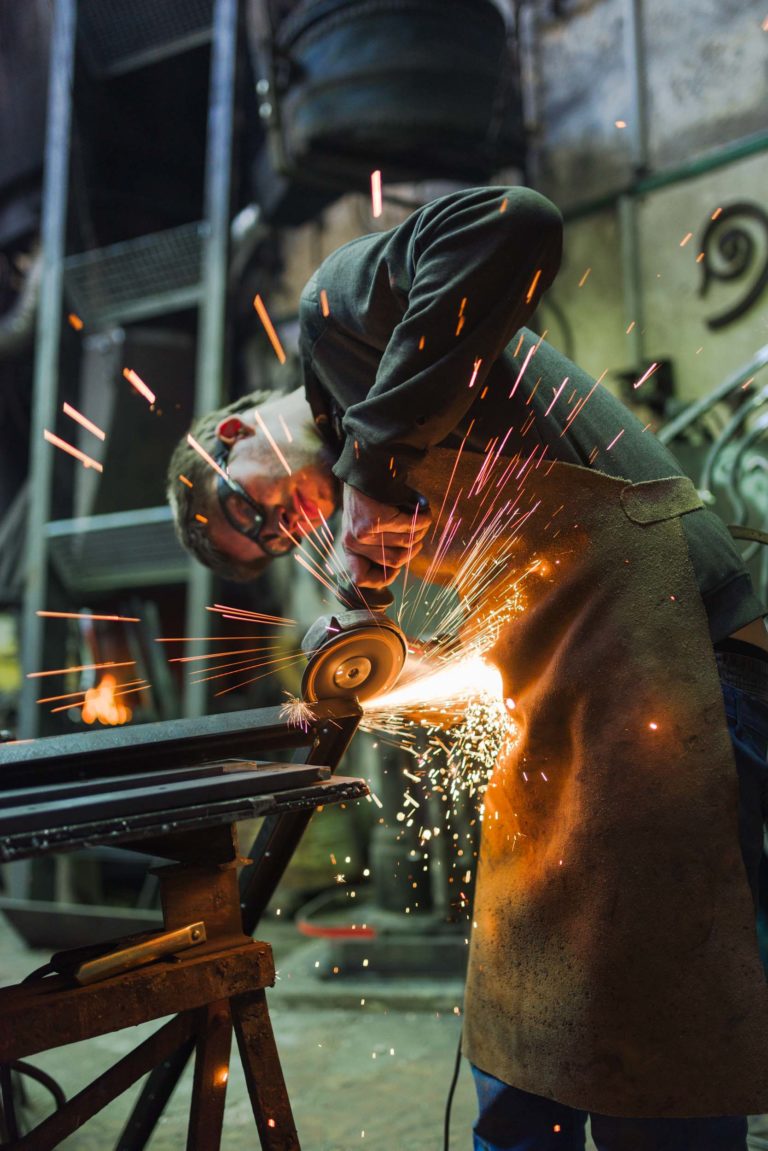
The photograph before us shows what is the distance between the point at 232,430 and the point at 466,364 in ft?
3.02

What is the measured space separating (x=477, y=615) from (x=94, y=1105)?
921 millimetres

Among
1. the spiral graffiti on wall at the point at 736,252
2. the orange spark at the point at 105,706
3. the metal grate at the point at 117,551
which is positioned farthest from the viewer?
the orange spark at the point at 105,706

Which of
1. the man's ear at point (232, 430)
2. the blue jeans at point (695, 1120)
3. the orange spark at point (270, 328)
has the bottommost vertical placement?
the blue jeans at point (695, 1120)

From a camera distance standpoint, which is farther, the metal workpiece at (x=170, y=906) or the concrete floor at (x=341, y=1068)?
the concrete floor at (x=341, y=1068)

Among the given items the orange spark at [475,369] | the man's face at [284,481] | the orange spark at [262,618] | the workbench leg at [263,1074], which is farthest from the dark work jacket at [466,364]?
the orange spark at [262,618]

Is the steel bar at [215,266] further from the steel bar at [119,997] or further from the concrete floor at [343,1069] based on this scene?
the steel bar at [119,997]

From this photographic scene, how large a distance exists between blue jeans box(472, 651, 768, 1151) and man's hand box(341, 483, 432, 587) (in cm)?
52

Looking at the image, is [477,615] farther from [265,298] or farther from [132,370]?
[265,298]

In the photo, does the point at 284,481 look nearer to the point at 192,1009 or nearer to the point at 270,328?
the point at 192,1009

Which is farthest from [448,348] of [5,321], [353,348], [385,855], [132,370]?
[5,321]

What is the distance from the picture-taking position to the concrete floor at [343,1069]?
254cm

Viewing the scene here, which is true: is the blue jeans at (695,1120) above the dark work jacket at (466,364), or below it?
below

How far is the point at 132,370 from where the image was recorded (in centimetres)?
547

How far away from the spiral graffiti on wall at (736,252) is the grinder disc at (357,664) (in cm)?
326
